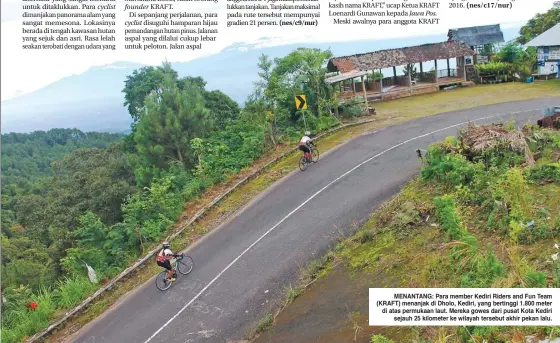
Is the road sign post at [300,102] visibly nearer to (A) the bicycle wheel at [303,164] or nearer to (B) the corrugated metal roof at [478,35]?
(A) the bicycle wheel at [303,164]

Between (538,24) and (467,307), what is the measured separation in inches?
1532

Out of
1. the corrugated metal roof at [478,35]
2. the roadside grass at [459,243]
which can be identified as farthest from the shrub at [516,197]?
the corrugated metal roof at [478,35]

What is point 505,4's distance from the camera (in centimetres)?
1295

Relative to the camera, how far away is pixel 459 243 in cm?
903

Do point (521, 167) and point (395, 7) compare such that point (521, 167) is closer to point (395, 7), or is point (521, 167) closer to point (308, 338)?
point (395, 7)

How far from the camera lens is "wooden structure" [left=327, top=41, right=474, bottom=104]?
30578 millimetres

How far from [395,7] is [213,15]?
5005mm

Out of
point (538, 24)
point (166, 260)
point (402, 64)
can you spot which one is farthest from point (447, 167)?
point (538, 24)

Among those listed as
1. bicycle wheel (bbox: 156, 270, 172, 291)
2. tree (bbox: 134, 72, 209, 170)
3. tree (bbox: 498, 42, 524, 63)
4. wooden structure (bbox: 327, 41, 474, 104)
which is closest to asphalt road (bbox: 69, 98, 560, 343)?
bicycle wheel (bbox: 156, 270, 172, 291)

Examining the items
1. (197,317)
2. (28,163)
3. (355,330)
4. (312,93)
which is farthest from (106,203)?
(28,163)

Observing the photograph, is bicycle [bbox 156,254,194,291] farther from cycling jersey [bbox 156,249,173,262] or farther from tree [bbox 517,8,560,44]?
tree [bbox 517,8,560,44]

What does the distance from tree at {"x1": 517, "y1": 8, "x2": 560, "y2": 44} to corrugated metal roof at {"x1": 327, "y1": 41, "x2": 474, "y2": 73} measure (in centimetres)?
855

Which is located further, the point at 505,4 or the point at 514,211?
the point at 505,4

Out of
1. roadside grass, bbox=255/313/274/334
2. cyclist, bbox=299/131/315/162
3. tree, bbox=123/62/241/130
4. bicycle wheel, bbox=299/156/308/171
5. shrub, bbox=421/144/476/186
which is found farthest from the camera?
tree, bbox=123/62/241/130
